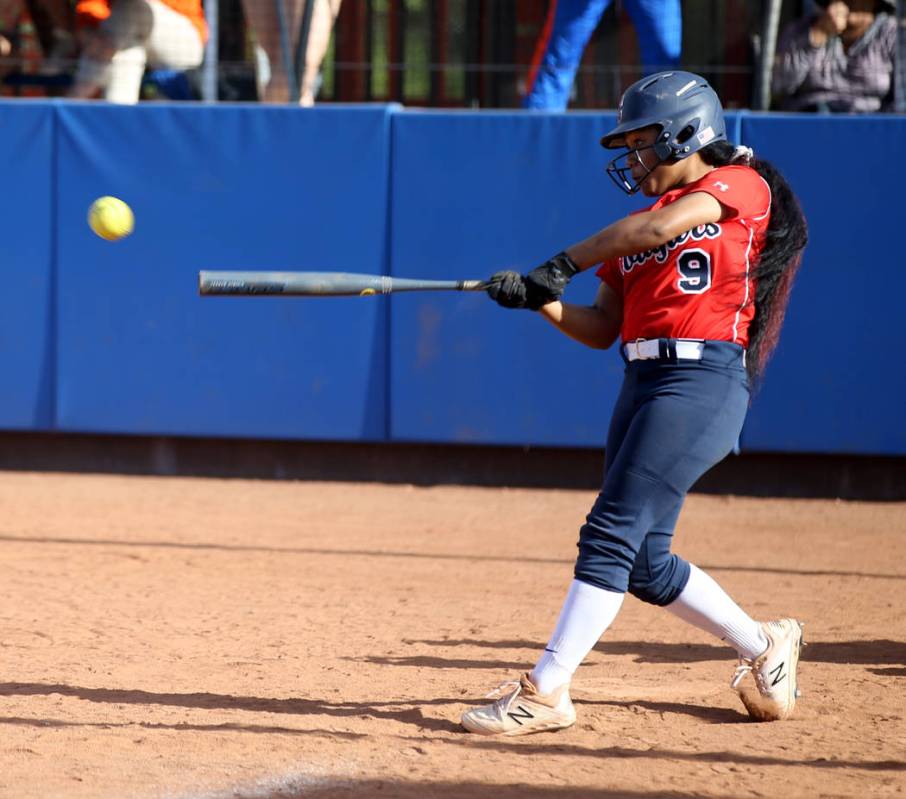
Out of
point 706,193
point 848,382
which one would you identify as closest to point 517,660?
point 706,193

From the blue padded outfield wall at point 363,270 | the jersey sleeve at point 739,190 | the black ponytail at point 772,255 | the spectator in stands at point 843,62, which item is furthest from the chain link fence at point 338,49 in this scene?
the jersey sleeve at point 739,190

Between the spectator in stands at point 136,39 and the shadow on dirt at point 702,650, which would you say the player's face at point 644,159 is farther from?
the spectator in stands at point 136,39

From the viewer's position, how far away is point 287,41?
28.0 feet

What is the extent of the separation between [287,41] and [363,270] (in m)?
1.68

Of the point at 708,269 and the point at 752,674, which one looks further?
the point at 752,674

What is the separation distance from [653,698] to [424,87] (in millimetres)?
6304

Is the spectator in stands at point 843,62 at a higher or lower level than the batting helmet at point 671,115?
higher

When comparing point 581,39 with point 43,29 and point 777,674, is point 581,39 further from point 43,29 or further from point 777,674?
point 777,674

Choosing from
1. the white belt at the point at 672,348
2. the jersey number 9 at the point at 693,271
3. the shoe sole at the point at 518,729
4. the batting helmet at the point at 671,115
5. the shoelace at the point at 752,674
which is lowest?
the shoe sole at the point at 518,729

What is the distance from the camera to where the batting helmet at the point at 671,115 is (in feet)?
12.5

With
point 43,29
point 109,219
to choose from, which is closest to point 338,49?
point 43,29

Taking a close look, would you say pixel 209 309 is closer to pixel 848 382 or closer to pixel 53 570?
pixel 53 570

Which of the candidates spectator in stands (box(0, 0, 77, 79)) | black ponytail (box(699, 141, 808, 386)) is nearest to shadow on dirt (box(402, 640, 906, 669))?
black ponytail (box(699, 141, 808, 386))

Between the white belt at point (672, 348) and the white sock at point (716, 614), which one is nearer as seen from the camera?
the white belt at point (672, 348)
